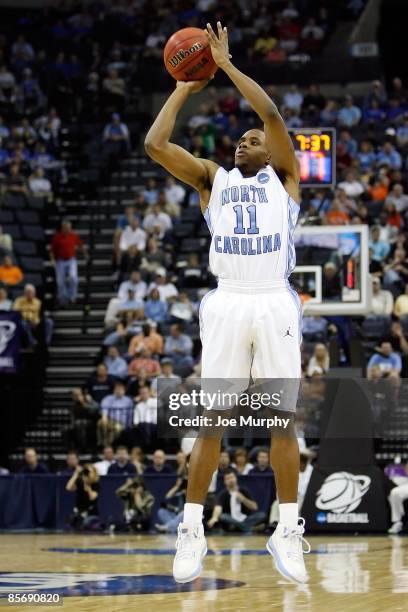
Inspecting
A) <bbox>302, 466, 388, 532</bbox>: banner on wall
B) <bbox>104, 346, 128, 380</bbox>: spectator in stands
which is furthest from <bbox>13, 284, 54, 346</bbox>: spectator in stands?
<bbox>302, 466, 388, 532</bbox>: banner on wall

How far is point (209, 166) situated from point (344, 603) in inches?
109

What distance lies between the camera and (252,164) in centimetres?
762

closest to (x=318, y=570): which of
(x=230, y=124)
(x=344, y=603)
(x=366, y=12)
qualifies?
(x=344, y=603)

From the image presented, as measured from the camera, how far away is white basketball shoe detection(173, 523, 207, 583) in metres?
7.14

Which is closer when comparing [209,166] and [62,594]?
[62,594]

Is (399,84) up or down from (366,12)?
down

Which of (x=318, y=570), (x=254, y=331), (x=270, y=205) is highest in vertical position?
(x=270, y=205)

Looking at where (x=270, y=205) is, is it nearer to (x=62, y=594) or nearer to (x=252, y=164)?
(x=252, y=164)

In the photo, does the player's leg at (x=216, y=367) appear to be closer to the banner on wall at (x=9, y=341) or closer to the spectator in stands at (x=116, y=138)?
the banner on wall at (x=9, y=341)

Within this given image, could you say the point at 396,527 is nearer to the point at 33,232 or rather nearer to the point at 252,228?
the point at 252,228

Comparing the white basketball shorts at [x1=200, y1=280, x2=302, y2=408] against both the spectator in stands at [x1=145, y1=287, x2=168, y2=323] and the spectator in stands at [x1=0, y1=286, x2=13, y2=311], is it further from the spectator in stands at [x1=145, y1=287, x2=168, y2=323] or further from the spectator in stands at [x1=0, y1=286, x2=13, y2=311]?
the spectator in stands at [x1=0, y1=286, x2=13, y2=311]

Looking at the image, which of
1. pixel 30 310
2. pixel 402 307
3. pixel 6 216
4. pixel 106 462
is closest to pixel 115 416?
pixel 106 462

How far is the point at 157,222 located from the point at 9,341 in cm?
434

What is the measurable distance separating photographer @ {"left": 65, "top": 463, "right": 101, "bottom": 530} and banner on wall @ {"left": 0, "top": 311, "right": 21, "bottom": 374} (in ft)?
11.3
